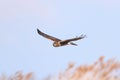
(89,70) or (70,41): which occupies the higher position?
(70,41)

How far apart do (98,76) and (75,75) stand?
430 millimetres

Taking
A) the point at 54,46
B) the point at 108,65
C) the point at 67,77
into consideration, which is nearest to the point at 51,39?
the point at 54,46

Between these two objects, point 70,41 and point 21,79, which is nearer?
point 70,41

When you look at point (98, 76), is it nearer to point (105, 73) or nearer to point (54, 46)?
point (105, 73)

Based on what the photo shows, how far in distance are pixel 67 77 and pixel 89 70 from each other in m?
0.46

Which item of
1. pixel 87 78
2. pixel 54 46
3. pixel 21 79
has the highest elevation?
pixel 54 46

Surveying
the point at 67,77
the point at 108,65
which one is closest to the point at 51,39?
the point at 67,77

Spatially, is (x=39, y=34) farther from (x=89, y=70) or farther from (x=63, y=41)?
(x=89, y=70)

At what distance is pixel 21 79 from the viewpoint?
6.05m

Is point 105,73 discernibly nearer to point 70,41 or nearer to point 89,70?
point 89,70

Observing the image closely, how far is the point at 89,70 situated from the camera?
5699 millimetres

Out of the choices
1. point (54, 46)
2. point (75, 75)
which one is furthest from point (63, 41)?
point (75, 75)

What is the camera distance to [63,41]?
5.75 m

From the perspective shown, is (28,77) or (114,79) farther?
(28,77)
